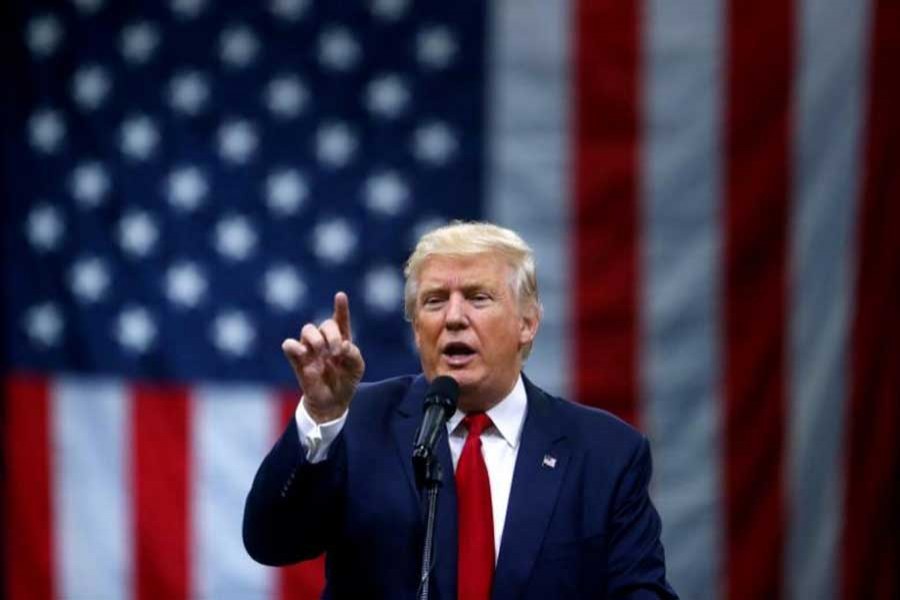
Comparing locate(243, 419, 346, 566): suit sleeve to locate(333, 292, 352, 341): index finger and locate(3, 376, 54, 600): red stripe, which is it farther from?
locate(3, 376, 54, 600): red stripe

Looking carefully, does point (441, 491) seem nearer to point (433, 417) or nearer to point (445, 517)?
point (445, 517)

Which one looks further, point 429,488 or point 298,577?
point 298,577

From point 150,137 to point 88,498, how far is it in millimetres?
1227

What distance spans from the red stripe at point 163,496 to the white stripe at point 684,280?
154 centimetres

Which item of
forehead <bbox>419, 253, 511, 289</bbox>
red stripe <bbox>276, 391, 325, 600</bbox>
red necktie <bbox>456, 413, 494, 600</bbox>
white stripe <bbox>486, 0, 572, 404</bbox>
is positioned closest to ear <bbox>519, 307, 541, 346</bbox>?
forehead <bbox>419, 253, 511, 289</bbox>

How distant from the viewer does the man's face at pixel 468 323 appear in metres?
2.53

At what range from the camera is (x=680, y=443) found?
4.60m

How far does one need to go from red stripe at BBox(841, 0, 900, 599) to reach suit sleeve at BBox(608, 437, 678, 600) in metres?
2.17

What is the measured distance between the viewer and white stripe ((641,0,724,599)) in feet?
15.0

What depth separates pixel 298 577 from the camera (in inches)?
187

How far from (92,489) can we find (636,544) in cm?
284

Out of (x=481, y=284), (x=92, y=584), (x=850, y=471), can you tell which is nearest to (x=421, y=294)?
(x=481, y=284)

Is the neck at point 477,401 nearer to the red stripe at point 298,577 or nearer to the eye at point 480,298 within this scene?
the eye at point 480,298

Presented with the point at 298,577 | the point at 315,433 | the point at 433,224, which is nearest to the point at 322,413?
the point at 315,433
